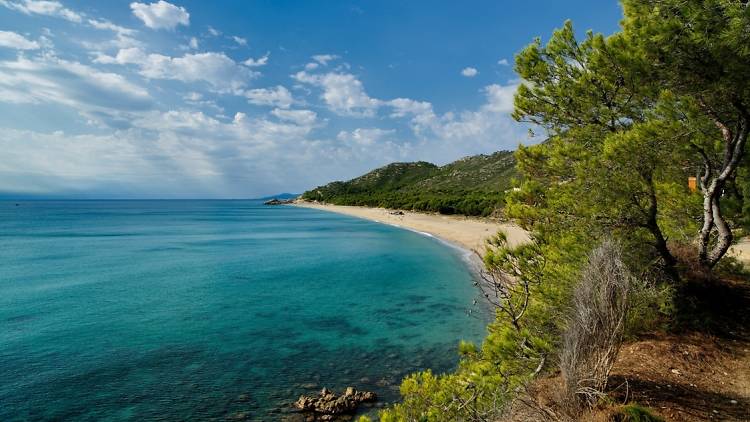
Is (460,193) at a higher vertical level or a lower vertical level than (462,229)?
higher

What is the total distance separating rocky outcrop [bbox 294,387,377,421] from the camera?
12.6 meters

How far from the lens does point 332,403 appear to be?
12.9m

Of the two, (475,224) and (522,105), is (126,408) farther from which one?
(475,224)

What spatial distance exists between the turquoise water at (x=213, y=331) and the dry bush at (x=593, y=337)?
938 centimetres

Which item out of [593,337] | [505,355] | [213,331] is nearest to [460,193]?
[213,331]

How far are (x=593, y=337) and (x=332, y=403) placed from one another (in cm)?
931

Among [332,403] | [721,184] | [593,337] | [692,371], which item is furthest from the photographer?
[332,403]

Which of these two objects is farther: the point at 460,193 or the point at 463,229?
the point at 460,193

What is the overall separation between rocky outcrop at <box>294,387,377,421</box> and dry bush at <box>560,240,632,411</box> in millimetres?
8711

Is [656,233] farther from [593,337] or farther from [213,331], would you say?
[213,331]

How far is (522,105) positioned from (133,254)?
5190cm

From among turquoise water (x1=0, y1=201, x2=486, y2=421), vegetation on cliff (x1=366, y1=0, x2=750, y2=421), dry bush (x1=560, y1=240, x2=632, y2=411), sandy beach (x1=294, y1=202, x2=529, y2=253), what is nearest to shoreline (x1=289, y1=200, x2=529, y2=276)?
sandy beach (x1=294, y1=202, x2=529, y2=253)

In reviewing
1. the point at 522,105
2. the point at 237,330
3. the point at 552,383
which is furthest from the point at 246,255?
the point at 552,383

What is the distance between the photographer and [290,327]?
73.0 feet
